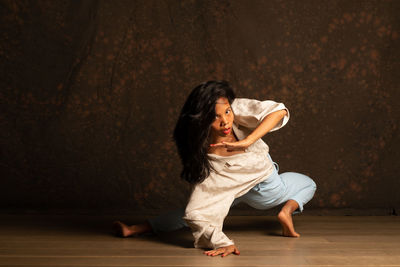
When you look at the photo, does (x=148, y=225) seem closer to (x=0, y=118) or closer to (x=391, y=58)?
(x=0, y=118)

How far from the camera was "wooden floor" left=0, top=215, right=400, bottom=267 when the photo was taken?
1.80 metres

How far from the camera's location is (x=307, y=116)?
2.83m

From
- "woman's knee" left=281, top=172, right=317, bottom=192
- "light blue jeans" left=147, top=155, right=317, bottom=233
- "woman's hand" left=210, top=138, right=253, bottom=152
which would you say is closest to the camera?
"woman's hand" left=210, top=138, right=253, bottom=152

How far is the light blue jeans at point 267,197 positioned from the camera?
2.21 meters

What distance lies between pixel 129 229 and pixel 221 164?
0.54 m

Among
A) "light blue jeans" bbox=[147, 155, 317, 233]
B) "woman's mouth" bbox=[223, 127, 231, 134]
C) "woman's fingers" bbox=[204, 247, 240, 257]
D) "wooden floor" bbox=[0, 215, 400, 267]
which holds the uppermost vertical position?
"woman's mouth" bbox=[223, 127, 231, 134]

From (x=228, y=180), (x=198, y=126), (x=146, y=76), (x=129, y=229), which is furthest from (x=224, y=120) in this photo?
(x=146, y=76)

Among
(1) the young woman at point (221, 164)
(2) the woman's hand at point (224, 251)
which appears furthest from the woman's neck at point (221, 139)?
(2) the woman's hand at point (224, 251)

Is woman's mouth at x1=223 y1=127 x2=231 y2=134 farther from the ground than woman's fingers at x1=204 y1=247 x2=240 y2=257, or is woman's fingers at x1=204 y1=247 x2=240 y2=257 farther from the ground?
woman's mouth at x1=223 y1=127 x2=231 y2=134

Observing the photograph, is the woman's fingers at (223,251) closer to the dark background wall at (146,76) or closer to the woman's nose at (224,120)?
the woman's nose at (224,120)

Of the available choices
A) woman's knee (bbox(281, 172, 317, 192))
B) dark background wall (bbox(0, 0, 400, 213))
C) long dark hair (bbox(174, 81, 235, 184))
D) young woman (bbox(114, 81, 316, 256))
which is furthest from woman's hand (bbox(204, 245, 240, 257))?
dark background wall (bbox(0, 0, 400, 213))

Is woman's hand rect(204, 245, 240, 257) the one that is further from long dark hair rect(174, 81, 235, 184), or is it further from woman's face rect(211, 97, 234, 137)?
woman's face rect(211, 97, 234, 137)

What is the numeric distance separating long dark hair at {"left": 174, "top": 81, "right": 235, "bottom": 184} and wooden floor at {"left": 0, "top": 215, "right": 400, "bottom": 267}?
1.12 feet

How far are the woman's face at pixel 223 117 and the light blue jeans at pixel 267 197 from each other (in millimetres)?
351
